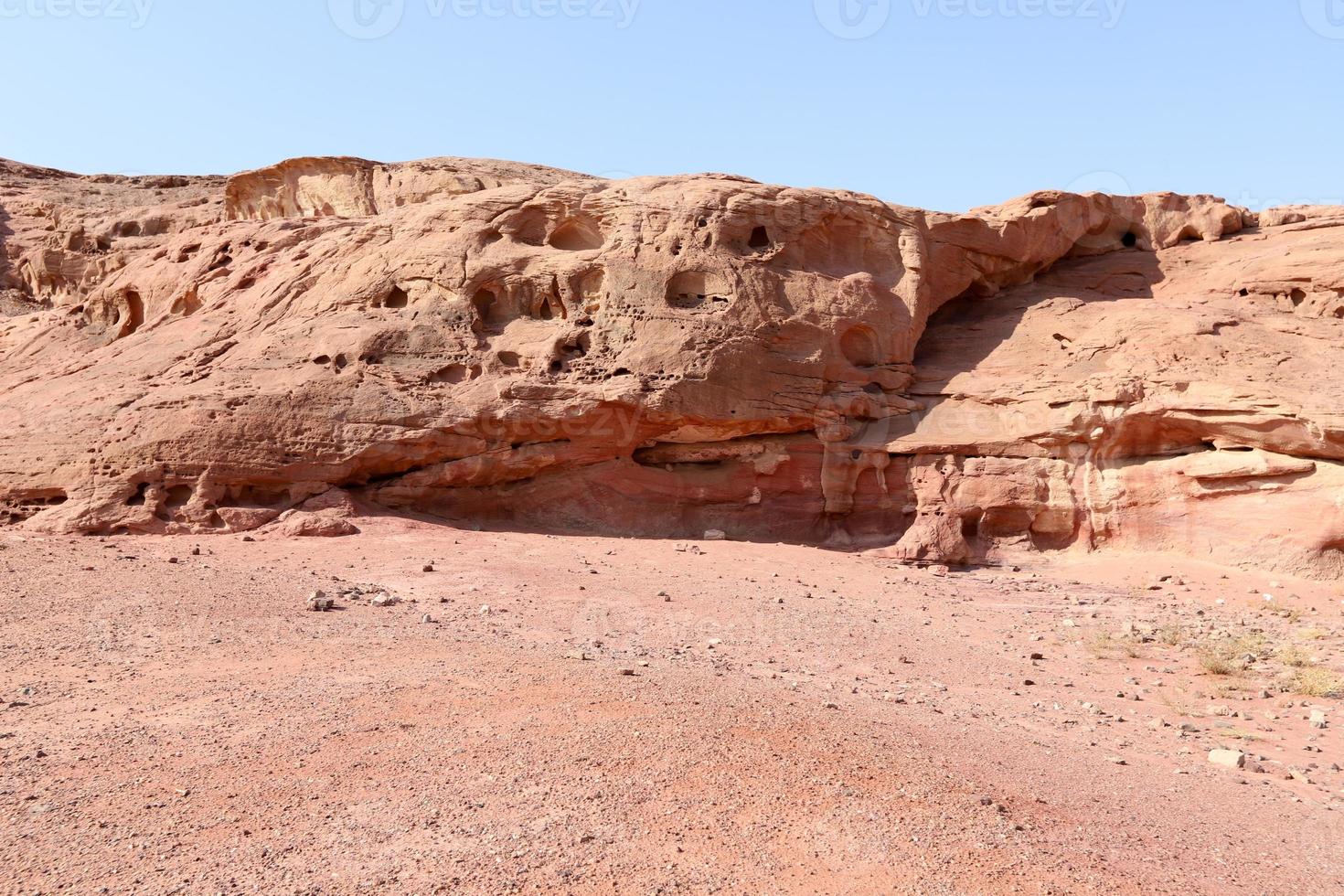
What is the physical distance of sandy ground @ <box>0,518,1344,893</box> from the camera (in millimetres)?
4371

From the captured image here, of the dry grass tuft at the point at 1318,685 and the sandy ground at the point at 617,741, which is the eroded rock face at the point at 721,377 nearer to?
the sandy ground at the point at 617,741

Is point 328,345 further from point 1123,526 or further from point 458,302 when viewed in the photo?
point 1123,526

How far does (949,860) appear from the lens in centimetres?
454

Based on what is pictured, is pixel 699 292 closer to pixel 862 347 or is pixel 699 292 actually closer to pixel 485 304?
pixel 862 347

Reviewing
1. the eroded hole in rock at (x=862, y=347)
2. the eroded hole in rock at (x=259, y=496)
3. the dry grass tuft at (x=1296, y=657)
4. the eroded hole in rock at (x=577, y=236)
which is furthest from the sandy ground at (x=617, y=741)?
the eroded hole in rock at (x=577, y=236)

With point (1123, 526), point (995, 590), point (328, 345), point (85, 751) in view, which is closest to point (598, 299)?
point (328, 345)

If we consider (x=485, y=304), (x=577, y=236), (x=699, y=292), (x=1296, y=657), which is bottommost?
(x=1296, y=657)

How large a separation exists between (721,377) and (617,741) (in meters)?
9.69

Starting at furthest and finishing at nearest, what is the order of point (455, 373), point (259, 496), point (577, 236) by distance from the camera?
point (577, 236) → point (455, 373) → point (259, 496)

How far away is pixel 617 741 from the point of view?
5645 millimetres

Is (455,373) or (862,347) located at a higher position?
(862,347)

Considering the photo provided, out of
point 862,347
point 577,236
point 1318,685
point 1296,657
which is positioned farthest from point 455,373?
point 1318,685

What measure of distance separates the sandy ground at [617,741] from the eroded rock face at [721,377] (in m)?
2.97

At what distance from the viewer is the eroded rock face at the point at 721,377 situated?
1324 cm
